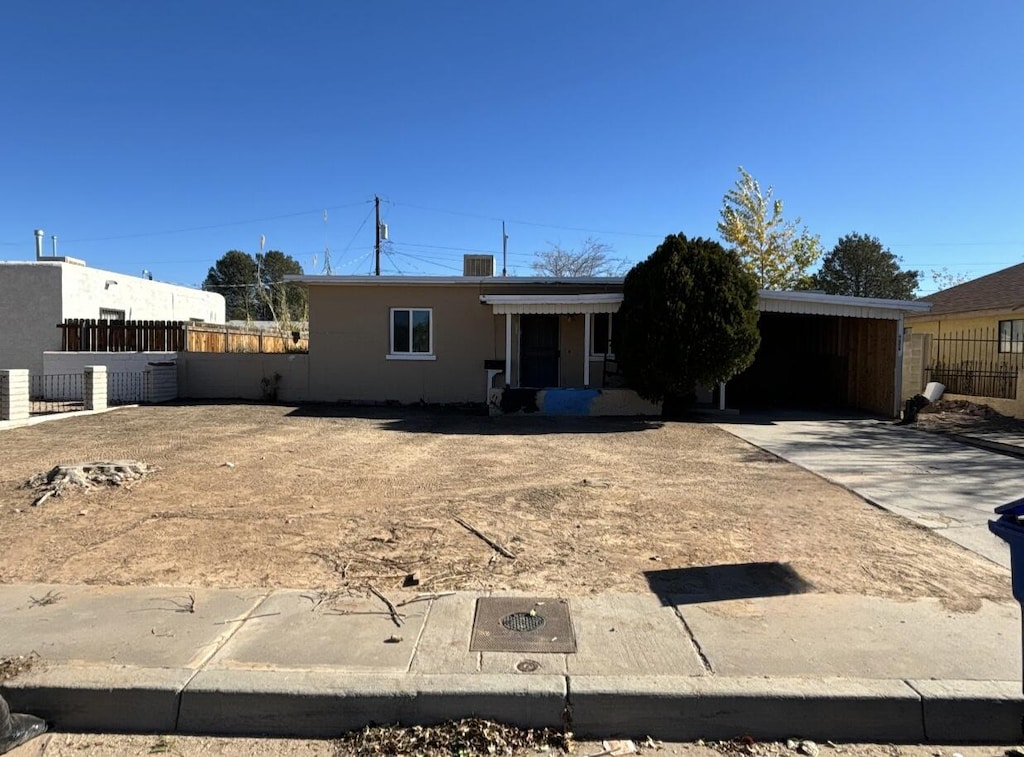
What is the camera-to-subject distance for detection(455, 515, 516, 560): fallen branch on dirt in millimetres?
5047

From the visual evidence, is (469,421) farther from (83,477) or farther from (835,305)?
(835,305)

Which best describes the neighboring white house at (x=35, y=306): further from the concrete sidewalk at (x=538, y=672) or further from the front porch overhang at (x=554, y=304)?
the concrete sidewalk at (x=538, y=672)

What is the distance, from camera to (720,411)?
566 inches

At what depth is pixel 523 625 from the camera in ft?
12.5

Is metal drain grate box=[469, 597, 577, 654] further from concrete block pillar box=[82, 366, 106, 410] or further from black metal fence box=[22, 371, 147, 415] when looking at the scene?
black metal fence box=[22, 371, 147, 415]

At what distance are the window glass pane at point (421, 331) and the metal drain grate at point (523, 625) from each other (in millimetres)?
12623

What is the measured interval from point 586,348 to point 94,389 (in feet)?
36.5

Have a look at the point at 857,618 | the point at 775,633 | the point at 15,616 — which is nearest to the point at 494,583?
the point at 775,633

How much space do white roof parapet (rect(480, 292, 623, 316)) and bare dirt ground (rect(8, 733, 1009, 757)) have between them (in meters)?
11.5

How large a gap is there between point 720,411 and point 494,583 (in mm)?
11002

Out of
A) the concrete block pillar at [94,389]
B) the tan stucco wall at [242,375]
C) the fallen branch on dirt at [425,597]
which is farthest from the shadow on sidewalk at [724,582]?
the concrete block pillar at [94,389]

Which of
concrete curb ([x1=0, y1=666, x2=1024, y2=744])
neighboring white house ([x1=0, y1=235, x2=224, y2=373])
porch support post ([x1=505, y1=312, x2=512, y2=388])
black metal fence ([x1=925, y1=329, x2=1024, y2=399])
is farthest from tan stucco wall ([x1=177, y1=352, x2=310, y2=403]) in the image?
black metal fence ([x1=925, y1=329, x2=1024, y2=399])

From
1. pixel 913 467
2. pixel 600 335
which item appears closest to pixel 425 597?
pixel 913 467

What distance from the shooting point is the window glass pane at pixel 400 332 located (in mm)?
16484
